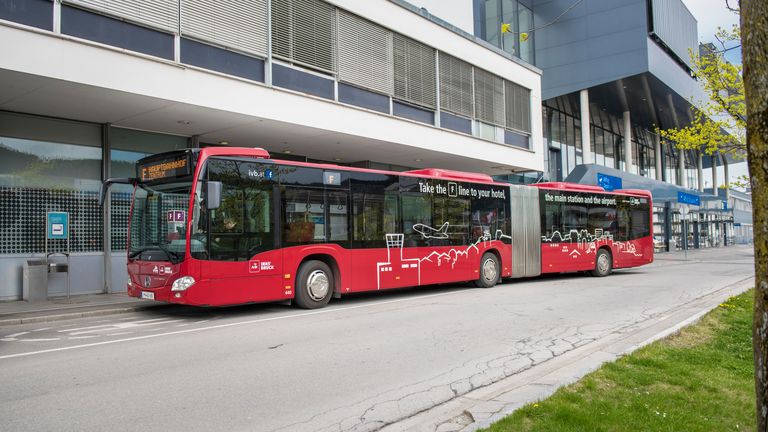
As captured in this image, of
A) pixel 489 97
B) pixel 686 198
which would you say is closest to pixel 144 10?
pixel 489 97

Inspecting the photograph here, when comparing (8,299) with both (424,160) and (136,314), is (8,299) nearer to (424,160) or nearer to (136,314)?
(136,314)

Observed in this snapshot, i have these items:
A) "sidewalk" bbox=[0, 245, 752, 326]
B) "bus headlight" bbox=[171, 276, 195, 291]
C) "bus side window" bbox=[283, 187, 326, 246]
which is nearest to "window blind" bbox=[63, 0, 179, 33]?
"bus side window" bbox=[283, 187, 326, 246]

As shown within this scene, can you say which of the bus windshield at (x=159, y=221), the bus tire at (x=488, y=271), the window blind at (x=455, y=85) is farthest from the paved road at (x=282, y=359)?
the window blind at (x=455, y=85)

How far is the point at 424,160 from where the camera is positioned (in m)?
23.0

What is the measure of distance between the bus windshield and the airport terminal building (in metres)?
2.90

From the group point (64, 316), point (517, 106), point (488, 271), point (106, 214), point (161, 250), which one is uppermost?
point (517, 106)

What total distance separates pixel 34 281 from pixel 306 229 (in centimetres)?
708

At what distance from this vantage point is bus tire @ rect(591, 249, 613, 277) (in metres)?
20.1

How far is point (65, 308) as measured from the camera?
12000 mm

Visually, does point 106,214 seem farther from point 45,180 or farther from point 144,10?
point 144,10

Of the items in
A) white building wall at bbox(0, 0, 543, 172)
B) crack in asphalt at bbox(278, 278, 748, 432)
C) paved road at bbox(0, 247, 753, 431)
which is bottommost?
crack in asphalt at bbox(278, 278, 748, 432)

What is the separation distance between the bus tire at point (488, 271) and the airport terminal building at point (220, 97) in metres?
5.41

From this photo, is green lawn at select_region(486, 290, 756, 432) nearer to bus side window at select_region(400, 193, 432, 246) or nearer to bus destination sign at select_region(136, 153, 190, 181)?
bus side window at select_region(400, 193, 432, 246)

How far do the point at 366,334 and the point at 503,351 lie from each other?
2.32 metres
